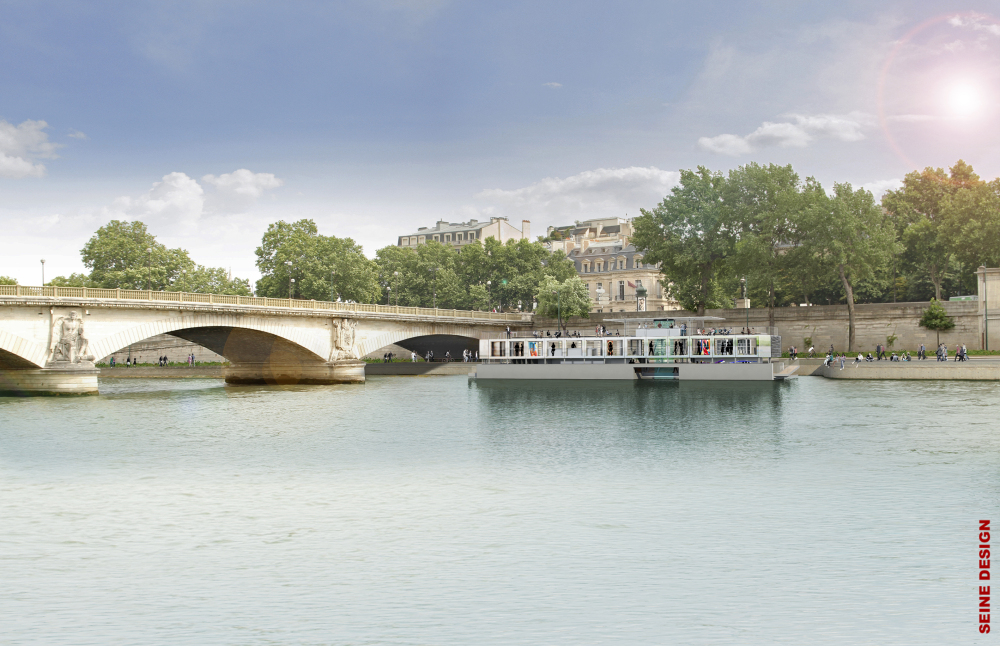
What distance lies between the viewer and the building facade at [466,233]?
12888 cm

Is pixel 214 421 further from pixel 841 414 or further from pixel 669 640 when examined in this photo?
pixel 669 640

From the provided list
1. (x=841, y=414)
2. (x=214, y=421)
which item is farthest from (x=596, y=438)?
(x=214, y=421)

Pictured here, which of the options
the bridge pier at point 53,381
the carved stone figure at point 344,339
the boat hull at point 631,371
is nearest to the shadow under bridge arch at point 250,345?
the carved stone figure at point 344,339

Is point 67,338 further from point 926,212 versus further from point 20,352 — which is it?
point 926,212

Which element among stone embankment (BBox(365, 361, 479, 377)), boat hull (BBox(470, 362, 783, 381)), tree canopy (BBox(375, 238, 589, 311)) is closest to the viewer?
boat hull (BBox(470, 362, 783, 381))

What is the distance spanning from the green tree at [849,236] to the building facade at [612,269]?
38.1 m

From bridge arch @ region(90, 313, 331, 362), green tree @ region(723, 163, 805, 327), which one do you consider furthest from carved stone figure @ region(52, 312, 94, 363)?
green tree @ region(723, 163, 805, 327)

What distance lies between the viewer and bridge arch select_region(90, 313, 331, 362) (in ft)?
161

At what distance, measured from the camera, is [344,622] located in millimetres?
11547

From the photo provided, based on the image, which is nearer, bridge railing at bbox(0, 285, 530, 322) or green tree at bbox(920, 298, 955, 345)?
Answer: bridge railing at bbox(0, 285, 530, 322)

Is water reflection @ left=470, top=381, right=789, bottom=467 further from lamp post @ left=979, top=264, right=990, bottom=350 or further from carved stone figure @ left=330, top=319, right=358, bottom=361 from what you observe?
lamp post @ left=979, top=264, right=990, bottom=350

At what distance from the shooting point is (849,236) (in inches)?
2586

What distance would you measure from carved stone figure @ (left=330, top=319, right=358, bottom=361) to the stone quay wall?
27.0m

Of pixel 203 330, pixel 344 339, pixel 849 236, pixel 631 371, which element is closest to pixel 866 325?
pixel 849 236
